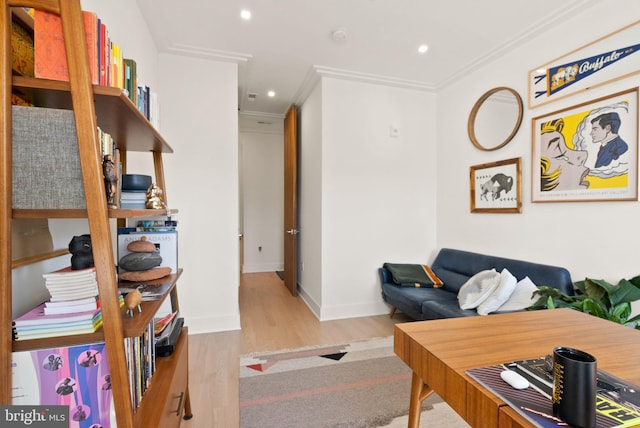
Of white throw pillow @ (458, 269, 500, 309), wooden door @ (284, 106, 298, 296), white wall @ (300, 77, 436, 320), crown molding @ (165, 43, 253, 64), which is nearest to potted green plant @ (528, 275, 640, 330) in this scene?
white throw pillow @ (458, 269, 500, 309)

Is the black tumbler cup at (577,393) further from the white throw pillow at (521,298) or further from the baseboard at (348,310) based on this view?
the baseboard at (348,310)

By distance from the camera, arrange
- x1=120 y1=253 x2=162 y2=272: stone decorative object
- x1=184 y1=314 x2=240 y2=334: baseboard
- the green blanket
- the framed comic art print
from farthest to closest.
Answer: the green blanket, x1=184 y1=314 x2=240 y2=334: baseboard, the framed comic art print, x1=120 y1=253 x2=162 y2=272: stone decorative object

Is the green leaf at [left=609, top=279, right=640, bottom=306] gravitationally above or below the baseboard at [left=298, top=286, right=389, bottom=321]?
Result: above

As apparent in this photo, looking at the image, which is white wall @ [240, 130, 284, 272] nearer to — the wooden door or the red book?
the wooden door

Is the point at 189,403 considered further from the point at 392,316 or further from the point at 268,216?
the point at 268,216

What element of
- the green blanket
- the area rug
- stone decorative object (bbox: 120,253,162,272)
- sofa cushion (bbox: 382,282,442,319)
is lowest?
the area rug

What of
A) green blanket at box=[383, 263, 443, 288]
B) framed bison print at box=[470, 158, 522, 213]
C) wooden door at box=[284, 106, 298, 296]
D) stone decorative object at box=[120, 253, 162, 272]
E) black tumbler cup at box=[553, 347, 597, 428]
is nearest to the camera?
black tumbler cup at box=[553, 347, 597, 428]

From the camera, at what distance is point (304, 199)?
3928 mm

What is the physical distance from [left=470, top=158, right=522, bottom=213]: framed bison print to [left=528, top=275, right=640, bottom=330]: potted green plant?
2.96 feet

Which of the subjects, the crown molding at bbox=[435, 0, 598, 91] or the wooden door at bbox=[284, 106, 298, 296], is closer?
the crown molding at bbox=[435, 0, 598, 91]

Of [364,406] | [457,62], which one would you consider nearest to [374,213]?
[457,62]

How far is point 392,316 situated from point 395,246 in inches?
31.7

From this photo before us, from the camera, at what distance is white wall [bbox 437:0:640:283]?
1.88 metres

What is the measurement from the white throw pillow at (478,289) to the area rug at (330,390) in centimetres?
75
